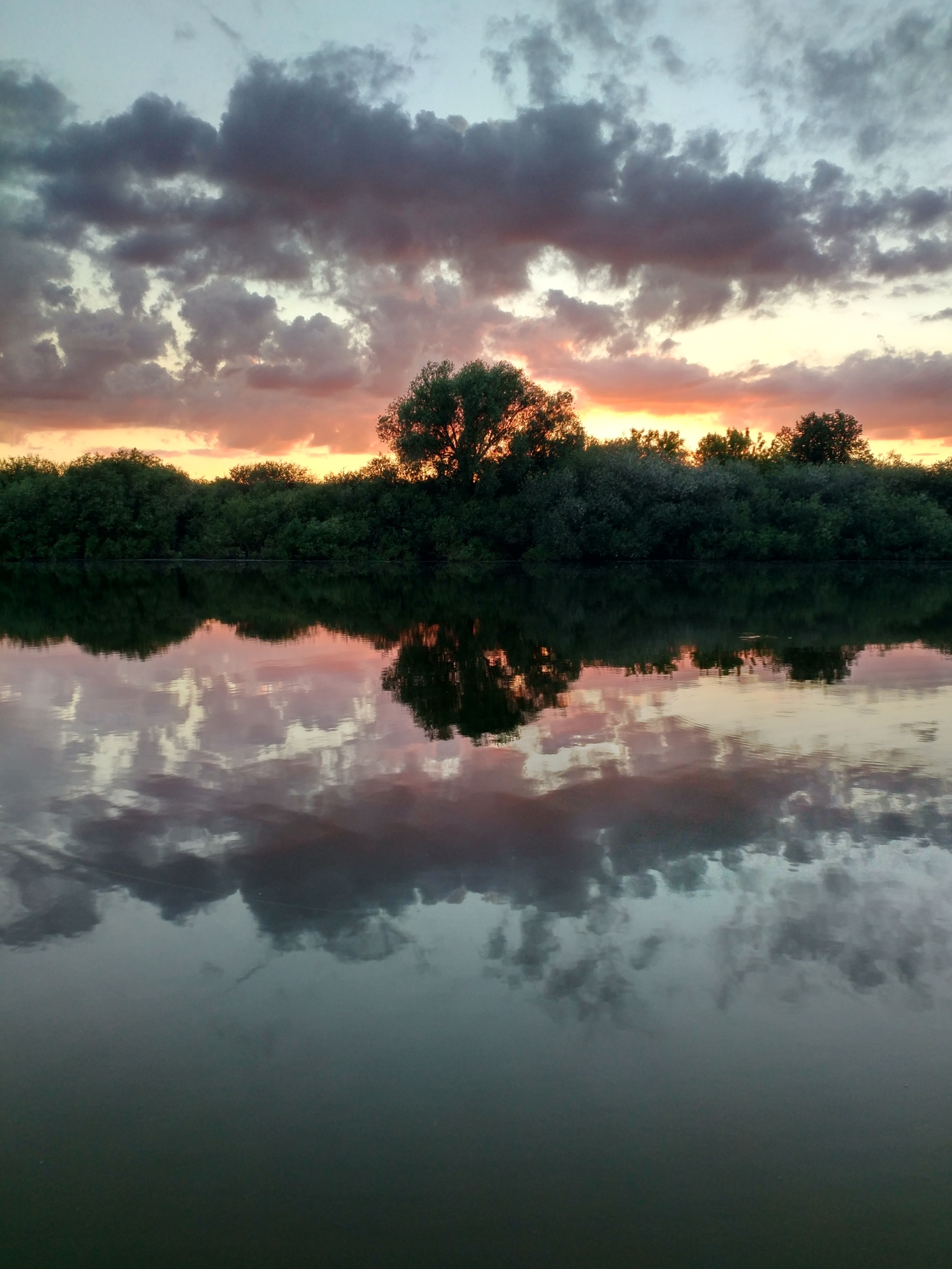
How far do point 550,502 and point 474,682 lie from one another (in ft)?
150

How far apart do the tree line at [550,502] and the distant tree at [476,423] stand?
10cm

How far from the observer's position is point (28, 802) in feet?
28.7

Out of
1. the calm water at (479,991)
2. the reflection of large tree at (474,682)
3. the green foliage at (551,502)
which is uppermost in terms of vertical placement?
the green foliage at (551,502)

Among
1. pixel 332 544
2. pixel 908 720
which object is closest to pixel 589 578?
pixel 332 544

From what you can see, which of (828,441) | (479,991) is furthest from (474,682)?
(828,441)

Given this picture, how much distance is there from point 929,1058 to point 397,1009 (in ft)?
9.13

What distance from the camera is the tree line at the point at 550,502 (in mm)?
59406

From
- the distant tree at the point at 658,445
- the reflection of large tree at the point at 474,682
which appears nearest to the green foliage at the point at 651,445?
the distant tree at the point at 658,445

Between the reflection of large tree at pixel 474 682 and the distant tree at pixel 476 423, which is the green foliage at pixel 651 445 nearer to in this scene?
the distant tree at pixel 476 423

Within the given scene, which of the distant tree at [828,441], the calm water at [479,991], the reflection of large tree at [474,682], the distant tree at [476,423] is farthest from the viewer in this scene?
the distant tree at [828,441]

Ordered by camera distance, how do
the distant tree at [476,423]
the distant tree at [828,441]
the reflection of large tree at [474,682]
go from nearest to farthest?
the reflection of large tree at [474,682] → the distant tree at [476,423] → the distant tree at [828,441]

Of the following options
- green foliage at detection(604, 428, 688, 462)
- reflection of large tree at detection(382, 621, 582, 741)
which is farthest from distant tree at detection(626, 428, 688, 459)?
reflection of large tree at detection(382, 621, 582, 741)

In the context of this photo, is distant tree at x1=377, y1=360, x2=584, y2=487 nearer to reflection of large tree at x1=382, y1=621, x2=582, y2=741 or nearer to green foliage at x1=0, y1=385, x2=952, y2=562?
green foliage at x1=0, y1=385, x2=952, y2=562

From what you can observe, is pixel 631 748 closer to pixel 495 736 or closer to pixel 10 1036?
pixel 495 736
